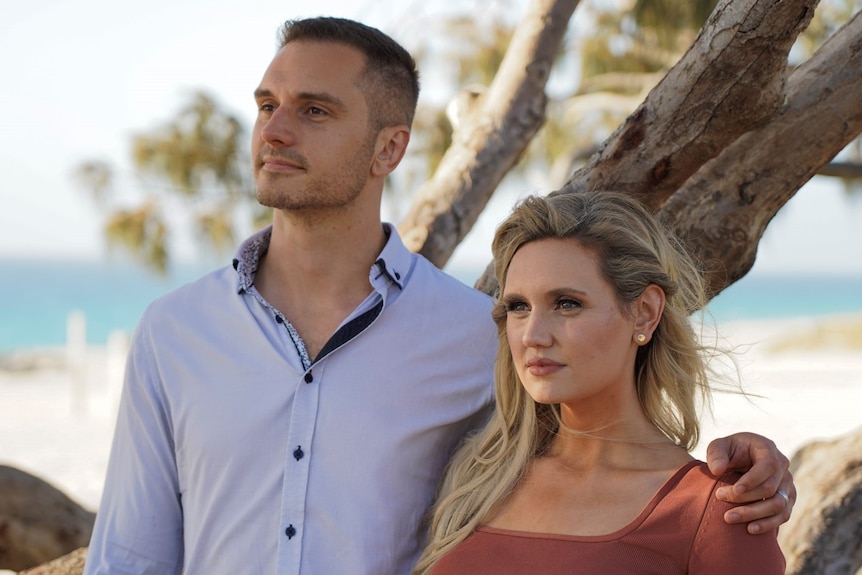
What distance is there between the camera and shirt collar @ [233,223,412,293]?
7.20ft

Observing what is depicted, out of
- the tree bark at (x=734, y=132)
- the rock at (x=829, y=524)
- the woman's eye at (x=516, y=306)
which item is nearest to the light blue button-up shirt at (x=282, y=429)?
the woman's eye at (x=516, y=306)

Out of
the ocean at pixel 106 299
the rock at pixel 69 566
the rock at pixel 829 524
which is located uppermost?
the ocean at pixel 106 299

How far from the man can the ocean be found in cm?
3243

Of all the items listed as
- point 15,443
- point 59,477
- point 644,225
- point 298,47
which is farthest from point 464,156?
point 15,443

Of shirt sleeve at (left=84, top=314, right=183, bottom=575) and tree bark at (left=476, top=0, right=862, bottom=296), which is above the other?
tree bark at (left=476, top=0, right=862, bottom=296)

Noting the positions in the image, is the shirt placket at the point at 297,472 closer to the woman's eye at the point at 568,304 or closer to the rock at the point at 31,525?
the woman's eye at the point at 568,304

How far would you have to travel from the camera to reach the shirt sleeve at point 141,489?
82.4 inches

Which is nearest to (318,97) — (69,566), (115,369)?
(69,566)

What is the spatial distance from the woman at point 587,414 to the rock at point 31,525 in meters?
1.82

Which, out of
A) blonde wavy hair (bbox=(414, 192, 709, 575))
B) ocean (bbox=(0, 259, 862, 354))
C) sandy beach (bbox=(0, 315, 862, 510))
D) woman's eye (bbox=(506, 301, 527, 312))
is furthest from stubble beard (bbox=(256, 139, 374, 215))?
ocean (bbox=(0, 259, 862, 354))

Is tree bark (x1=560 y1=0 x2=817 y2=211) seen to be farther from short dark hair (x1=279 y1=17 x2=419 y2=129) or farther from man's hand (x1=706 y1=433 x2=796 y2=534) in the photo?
man's hand (x1=706 y1=433 x2=796 y2=534)

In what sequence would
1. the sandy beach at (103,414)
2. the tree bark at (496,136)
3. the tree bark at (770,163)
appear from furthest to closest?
the sandy beach at (103,414), the tree bark at (496,136), the tree bark at (770,163)

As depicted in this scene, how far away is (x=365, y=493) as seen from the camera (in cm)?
201

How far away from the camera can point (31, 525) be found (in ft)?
11.0
